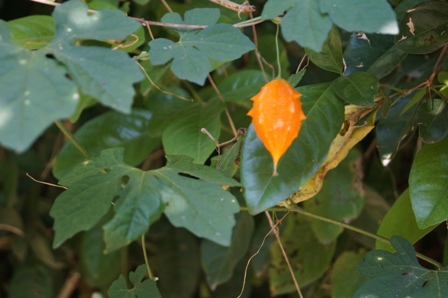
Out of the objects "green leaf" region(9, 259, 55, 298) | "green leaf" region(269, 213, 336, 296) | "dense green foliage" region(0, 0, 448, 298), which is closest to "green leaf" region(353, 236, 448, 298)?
"dense green foliage" region(0, 0, 448, 298)

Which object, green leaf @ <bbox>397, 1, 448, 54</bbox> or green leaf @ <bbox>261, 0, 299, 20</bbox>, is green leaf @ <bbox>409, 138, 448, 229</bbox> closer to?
green leaf @ <bbox>397, 1, 448, 54</bbox>

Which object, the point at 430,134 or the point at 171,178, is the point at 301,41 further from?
the point at 430,134

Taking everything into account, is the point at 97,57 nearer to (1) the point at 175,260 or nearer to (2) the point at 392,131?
(2) the point at 392,131

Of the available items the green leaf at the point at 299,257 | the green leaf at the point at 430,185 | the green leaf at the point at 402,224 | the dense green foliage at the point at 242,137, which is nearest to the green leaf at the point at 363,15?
the dense green foliage at the point at 242,137

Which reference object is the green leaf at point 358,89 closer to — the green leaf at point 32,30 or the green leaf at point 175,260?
the green leaf at point 32,30

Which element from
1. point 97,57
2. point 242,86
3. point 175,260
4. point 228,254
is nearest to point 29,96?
point 97,57

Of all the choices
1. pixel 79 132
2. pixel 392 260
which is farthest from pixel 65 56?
pixel 79 132
